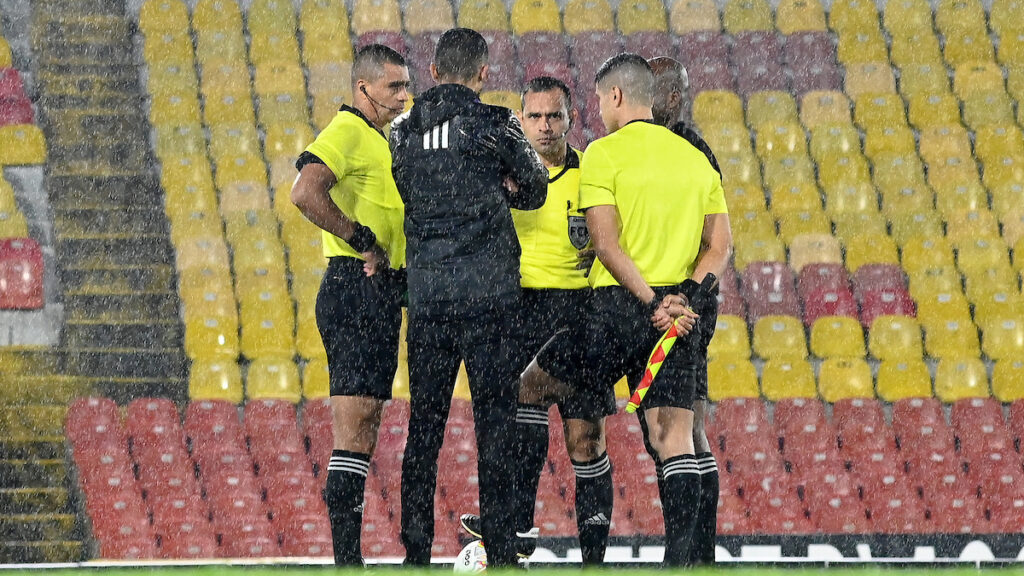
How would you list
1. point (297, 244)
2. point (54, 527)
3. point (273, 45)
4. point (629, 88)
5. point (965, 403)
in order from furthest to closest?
point (273, 45), point (297, 244), point (965, 403), point (54, 527), point (629, 88)

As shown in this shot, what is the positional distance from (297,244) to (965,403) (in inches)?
179

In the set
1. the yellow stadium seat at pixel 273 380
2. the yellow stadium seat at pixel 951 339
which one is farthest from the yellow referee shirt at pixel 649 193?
Result: the yellow stadium seat at pixel 951 339

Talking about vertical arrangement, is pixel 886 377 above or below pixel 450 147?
below

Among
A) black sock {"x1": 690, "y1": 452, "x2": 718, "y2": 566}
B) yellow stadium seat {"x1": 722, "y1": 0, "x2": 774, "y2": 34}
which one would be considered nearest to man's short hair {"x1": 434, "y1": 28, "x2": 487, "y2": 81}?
black sock {"x1": 690, "y1": 452, "x2": 718, "y2": 566}

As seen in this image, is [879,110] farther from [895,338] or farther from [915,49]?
[895,338]

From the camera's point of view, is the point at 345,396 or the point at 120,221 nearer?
the point at 345,396

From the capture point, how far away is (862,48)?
1123 centimetres

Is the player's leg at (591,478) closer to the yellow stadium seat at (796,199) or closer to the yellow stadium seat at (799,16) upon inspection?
the yellow stadium seat at (796,199)

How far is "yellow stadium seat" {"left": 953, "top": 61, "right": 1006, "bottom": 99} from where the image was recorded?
430 inches

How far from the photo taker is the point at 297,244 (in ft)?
31.0

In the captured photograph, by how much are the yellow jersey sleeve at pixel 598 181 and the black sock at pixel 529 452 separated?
2.50 feet

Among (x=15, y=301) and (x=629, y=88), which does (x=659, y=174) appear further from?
(x=15, y=301)

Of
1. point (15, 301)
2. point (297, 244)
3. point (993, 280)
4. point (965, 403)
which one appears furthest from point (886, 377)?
point (15, 301)

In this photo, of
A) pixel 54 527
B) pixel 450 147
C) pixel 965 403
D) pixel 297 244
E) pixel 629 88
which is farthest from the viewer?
pixel 297 244
